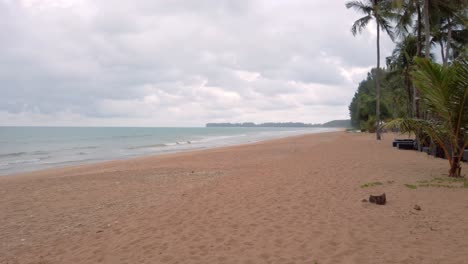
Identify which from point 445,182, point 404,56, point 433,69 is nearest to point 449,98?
point 433,69

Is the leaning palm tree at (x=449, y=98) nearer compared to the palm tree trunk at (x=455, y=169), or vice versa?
the leaning palm tree at (x=449, y=98)

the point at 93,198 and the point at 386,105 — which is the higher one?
the point at 386,105

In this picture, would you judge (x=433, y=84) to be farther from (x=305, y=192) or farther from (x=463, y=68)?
(x=305, y=192)

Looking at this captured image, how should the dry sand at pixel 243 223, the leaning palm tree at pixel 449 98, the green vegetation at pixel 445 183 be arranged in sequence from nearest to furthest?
the dry sand at pixel 243 223 → the green vegetation at pixel 445 183 → the leaning palm tree at pixel 449 98

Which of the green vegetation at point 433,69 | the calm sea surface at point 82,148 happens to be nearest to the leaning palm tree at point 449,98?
the green vegetation at point 433,69

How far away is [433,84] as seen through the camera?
802 centimetres

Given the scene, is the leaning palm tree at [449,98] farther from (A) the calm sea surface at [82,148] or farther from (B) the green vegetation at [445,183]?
(A) the calm sea surface at [82,148]

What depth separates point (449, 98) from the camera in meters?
7.93

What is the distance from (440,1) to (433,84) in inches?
347

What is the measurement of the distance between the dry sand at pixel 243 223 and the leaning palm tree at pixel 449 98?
121 centimetres

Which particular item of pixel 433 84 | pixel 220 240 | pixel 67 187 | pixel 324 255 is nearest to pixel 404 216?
pixel 324 255

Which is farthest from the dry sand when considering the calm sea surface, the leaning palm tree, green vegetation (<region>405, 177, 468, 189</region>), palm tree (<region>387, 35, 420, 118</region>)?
palm tree (<region>387, 35, 420, 118</region>)

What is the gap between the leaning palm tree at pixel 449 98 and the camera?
771 cm

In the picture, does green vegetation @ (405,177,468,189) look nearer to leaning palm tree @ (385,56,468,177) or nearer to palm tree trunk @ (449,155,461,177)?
palm tree trunk @ (449,155,461,177)
